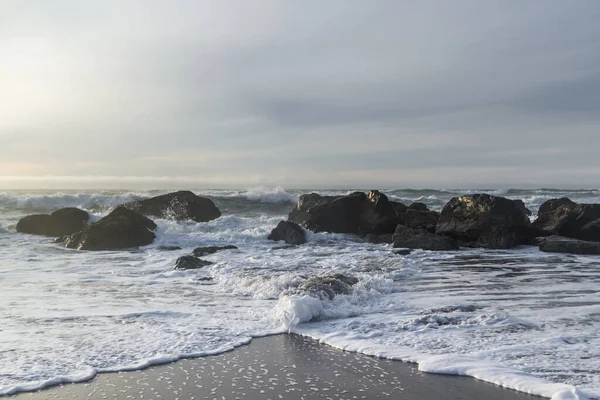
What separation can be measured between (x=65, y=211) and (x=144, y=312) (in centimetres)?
1661

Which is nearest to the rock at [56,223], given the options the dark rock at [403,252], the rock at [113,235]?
the rock at [113,235]

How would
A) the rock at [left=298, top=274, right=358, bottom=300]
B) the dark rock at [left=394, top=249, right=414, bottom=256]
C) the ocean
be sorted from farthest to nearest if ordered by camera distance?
the dark rock at [left=394, top=249, right=414, bottom=256], the rock at [left=298, top=274, right=358, bottom=300], the ocean

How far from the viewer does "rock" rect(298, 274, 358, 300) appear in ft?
24.2

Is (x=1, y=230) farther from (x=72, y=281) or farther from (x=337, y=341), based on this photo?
(x=337, y=341)

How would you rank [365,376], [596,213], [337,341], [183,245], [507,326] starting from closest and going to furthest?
[365,376]
[337,341]
[507,326]
[596,213]
[183,245]

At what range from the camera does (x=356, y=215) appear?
19453 millimetres

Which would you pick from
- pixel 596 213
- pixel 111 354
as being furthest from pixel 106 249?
pixel 596 213

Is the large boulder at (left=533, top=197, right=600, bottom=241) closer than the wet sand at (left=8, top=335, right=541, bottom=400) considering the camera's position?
No

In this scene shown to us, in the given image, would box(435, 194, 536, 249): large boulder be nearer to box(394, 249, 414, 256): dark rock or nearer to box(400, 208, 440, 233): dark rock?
box(400, 208, 440, 233): dark rock

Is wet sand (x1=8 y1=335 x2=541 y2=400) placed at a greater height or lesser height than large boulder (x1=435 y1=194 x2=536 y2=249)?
lesser

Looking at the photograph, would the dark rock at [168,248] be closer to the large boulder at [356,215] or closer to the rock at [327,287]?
the large boulder at [356,215]

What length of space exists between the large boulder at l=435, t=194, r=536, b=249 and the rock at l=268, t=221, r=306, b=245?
4694 mm

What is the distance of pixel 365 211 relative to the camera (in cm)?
1939

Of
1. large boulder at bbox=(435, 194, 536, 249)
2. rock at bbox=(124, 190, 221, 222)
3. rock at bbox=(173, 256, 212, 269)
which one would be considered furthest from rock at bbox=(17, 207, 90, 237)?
large boulder at bbox=(435, 194, 536, 249)
